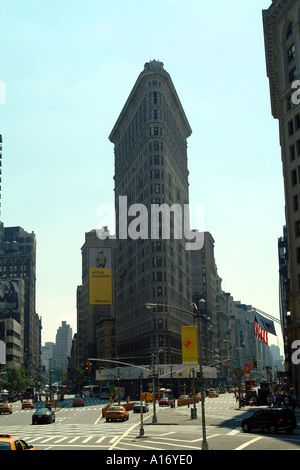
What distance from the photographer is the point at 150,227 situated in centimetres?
13300

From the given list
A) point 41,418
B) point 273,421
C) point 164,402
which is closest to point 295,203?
point 273,421

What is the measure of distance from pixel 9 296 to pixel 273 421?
157305 millimetres

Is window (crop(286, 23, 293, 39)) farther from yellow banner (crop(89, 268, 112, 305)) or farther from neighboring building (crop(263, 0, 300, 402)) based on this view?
yellow banner (crop(89, 268, 112, 305))

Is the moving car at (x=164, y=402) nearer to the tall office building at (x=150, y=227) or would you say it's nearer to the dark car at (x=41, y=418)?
the tall office building at (x=150, y=227)

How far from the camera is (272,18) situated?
2904 inches

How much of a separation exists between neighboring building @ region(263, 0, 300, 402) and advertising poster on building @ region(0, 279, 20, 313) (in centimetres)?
13141

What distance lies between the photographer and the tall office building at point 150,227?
130 meters

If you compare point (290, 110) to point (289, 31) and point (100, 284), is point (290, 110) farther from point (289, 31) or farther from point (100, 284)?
point (100, 284)

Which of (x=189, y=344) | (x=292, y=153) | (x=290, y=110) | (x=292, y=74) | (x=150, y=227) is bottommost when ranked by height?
(x=189, y=344)

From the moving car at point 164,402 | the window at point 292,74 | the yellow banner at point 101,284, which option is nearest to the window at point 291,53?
the window at point 292,74

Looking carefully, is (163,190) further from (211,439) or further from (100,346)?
(211,439)

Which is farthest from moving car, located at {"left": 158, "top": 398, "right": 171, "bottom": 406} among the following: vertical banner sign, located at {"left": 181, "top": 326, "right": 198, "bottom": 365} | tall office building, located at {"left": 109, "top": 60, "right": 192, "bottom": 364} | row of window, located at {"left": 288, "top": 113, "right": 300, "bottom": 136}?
row of window, located at {"left": 288, "top": 113, "right": 300, "bottom": 136}

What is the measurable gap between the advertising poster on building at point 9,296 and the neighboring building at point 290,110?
431 feet

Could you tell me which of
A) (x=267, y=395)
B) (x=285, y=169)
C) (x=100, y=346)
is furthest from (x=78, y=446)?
(x=100, y=346)
